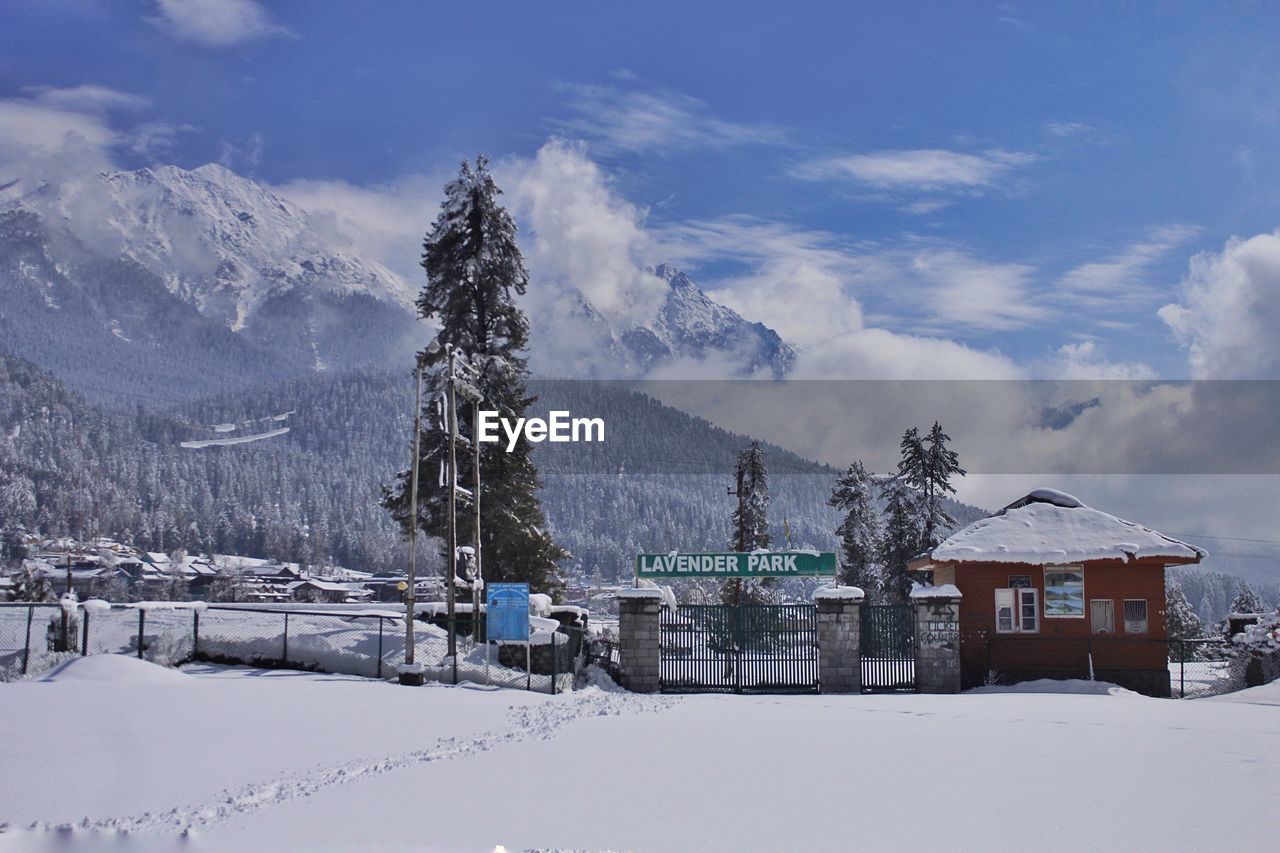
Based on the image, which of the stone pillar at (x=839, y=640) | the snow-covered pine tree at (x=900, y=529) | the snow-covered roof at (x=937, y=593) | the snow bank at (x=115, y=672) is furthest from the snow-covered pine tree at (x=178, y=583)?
the snow-covered roof at (x=937, y=593)

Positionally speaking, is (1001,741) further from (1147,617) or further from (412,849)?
(1147,617)

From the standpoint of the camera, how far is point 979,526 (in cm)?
3052

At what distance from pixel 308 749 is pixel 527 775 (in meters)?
3.00

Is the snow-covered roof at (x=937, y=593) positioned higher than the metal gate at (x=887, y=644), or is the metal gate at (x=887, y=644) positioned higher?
the snow-covered roof at (x=937, y=593)

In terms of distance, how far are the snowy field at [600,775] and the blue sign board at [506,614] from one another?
4738 mm

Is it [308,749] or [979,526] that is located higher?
[979,526]

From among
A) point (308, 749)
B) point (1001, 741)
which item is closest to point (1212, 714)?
point (1001, 741)

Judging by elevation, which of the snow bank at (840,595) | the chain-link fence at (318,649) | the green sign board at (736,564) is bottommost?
the chain-link fence at (318,649)

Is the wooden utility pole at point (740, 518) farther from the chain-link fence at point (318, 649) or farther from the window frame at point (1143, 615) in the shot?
the chain-link fence at point (318, 649)

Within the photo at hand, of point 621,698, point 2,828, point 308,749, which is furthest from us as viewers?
point 621,698

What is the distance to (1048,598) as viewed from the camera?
29.3 m

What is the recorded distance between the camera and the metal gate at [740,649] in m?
26.0

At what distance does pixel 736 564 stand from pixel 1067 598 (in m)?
8.58

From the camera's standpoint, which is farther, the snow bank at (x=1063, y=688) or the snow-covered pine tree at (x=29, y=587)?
the snow-covered pine tree at (x=29, y=587)
